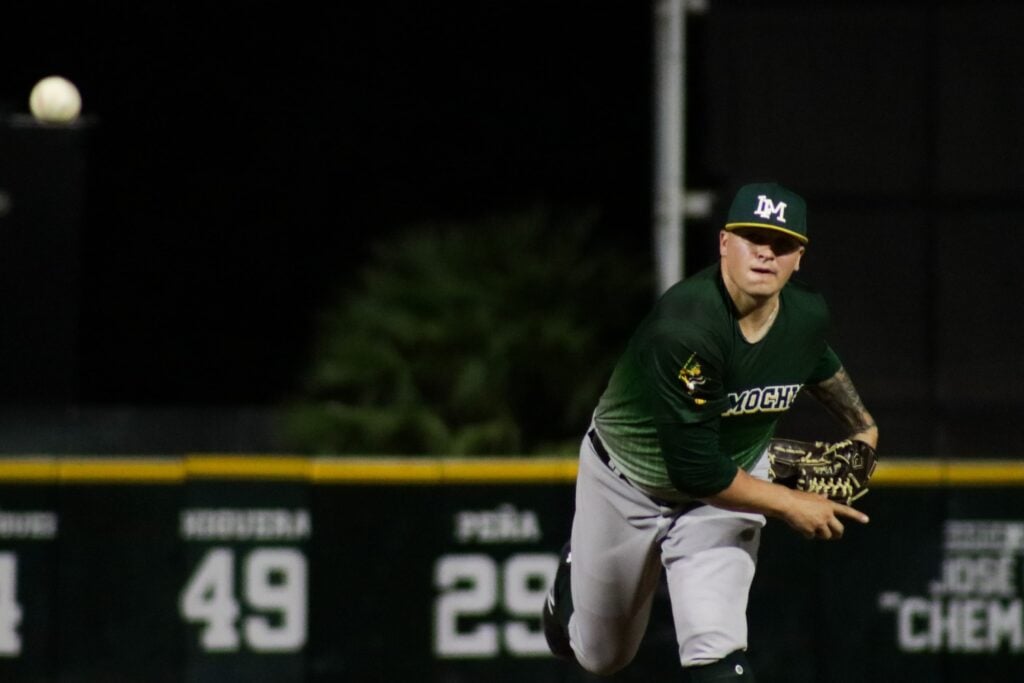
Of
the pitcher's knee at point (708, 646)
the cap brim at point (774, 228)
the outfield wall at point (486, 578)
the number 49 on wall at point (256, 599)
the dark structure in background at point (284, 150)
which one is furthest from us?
the dark structure in background at point (284, 150)

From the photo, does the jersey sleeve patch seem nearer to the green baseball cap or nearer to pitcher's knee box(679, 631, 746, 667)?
the green baseball cap

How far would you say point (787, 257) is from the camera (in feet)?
17.9

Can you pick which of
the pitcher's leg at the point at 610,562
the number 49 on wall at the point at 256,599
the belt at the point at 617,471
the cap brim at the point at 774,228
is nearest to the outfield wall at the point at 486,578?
the number 49 on wall at the point at 256,599

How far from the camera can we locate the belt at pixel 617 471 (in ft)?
19.9

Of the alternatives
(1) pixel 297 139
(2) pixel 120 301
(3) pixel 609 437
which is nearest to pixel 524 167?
(1) pixel 297 139

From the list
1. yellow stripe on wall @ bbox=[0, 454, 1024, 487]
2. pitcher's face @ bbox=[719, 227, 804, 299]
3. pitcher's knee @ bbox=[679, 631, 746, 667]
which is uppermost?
pitcher's face @ bbox=[719, 227, 804, 299]

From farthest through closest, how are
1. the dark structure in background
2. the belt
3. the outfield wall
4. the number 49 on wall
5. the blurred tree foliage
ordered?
the dark structure in background
the blurred tree foliage
the number 49 on wall
the outfield wall
the belt

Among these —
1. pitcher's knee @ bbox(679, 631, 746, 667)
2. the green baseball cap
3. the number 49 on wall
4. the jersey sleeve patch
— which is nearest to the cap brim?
the green baseball cap

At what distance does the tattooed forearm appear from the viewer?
6.15 meters

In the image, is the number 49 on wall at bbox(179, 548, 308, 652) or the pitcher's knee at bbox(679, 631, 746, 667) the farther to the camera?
the number 49 on wall at bbox(179, 548, 308, 652)

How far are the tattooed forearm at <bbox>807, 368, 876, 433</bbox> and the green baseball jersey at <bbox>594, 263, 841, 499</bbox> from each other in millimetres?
44

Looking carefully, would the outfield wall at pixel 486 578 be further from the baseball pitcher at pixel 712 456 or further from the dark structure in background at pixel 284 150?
the dark structure in background at pixel 284 150

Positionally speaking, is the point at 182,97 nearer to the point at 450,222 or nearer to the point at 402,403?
the point at 450,222

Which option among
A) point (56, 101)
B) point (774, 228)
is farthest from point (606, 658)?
point (56, 101)
